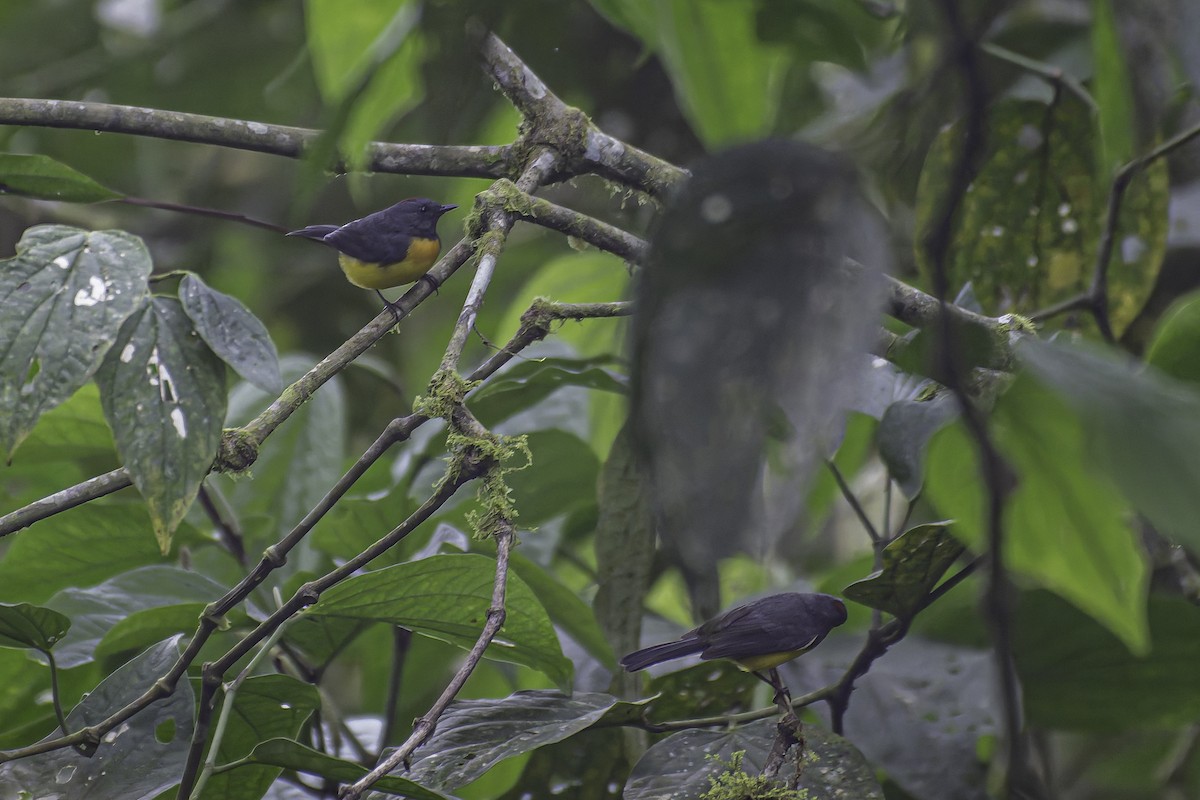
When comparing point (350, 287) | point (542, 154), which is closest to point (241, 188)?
point (350, 287)

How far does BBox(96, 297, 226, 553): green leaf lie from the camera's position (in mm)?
732

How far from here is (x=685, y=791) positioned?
72 centimetres

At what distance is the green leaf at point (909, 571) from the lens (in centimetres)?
75

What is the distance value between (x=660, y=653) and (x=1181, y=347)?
0.50 meters

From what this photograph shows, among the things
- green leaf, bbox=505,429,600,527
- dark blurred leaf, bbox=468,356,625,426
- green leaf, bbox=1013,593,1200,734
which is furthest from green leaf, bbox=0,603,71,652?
green leaf, bbox=1013,593,1200,734

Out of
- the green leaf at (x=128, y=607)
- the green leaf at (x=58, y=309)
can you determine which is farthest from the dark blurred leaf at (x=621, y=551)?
the green leaf at (x=58, y=309)

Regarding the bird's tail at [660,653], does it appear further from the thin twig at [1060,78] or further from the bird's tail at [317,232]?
the thin twig at [1060,78]

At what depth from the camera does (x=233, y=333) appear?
0.84 metres

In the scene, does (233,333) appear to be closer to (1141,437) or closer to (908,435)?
(908,435)

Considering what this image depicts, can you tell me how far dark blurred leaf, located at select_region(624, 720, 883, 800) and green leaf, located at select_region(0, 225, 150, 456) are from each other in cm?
51

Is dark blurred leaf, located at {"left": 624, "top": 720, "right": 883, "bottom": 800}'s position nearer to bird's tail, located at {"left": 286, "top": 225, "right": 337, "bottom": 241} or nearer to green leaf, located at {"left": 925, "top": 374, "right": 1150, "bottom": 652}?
green leaf, located at {"left": 925, "top": 374, "right": 1150, "bottom": 652}

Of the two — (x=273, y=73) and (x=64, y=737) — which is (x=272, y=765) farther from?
(x=273, y=73)

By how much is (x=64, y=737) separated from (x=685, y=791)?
0.47 meters

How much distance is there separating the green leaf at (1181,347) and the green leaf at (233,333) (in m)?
0.73
